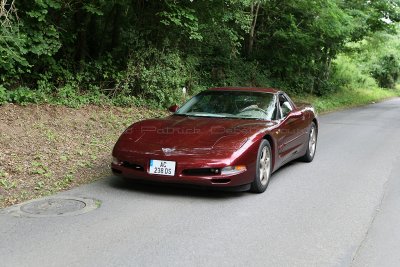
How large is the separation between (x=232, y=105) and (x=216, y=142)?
146cm

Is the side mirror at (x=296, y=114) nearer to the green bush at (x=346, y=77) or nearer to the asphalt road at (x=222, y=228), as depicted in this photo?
the asphalt road at (x=222, y=228)

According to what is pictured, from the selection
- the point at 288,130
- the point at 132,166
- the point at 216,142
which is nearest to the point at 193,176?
the point at 216,142

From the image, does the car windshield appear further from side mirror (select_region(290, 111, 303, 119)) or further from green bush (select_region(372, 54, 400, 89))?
green bush (select_region(372, 54, 400, 89))

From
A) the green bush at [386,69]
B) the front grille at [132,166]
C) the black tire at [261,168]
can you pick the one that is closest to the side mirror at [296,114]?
the black tire at [261,168]

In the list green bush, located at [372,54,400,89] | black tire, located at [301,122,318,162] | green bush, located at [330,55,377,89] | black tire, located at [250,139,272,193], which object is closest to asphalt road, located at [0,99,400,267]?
black tire, located at [250,139,272,193]

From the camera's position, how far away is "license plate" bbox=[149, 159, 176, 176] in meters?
5.62

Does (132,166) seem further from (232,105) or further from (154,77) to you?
(154,77)

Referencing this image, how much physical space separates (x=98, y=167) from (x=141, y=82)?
5.46 m

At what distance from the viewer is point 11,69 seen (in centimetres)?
969

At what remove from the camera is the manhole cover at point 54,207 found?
16.7 ft

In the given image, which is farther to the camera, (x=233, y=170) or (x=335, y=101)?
(x=335, y=101)

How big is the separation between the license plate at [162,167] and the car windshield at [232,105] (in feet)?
5.04

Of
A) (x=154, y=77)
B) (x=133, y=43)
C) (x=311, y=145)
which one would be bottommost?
(x=311, y=145)

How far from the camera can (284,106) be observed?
7691mm
